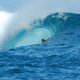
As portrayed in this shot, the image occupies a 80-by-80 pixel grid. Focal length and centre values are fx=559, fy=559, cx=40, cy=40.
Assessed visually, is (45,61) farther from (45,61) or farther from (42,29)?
(42,29)

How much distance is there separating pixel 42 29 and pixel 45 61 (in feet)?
31.5

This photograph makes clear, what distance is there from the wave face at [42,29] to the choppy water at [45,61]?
168cm

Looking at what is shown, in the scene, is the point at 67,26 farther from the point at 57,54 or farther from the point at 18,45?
the point at 57,54

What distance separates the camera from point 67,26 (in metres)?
37.0

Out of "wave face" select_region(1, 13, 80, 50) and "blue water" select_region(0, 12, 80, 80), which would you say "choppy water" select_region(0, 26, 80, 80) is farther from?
"wave face" select_region(1, 13, 80, 50)

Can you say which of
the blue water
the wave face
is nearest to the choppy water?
the blue water

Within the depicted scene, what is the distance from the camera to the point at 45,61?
2644cm

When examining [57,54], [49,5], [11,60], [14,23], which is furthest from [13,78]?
[49,5]

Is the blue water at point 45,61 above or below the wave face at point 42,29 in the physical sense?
below

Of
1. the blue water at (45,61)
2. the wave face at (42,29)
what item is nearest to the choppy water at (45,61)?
the blue water at (45,61)

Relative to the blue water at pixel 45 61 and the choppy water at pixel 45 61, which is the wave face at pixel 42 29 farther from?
the choppy water at pixel 45 61

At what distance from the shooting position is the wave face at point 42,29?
34481 mm

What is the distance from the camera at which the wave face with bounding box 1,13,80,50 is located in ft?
113

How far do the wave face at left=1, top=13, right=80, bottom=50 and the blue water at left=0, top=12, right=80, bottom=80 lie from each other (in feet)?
4.74
